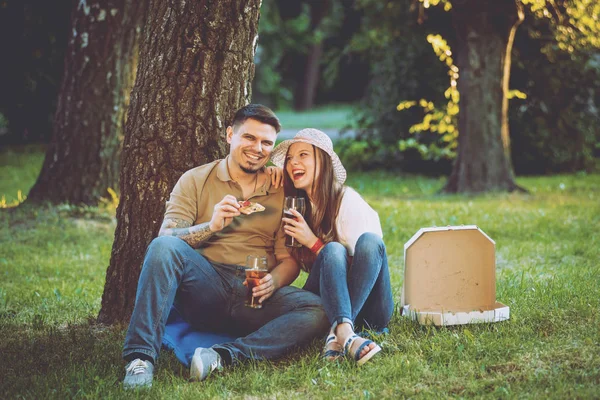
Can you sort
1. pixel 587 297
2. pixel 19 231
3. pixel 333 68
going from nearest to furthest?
pixel 587 297, pixel 19 231, pixel 333 68

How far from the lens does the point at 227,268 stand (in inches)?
189

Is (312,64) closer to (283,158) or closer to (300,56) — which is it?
(300,56)

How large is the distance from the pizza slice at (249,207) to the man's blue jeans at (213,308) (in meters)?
0.41

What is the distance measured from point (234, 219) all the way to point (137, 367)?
112 cm

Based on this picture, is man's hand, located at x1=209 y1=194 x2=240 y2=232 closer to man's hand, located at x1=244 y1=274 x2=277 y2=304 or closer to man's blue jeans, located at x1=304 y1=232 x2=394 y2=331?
man's hand, located at x1=244 y1=274 x2=277 y2=304

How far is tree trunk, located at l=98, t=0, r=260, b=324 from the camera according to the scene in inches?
207

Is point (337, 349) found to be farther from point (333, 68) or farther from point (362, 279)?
point (333, 68)

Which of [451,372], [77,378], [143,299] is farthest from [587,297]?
[77,378]

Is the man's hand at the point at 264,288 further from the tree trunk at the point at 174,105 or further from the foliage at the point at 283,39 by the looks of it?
the foliage at the point at 283,39

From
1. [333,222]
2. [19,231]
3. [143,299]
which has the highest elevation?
[333,222]

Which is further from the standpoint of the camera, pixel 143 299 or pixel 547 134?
pixel 547 134

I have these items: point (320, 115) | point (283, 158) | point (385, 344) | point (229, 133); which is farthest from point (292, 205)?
point (320, 115)

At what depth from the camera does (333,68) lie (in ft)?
63.5

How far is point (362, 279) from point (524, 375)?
1.05 m
